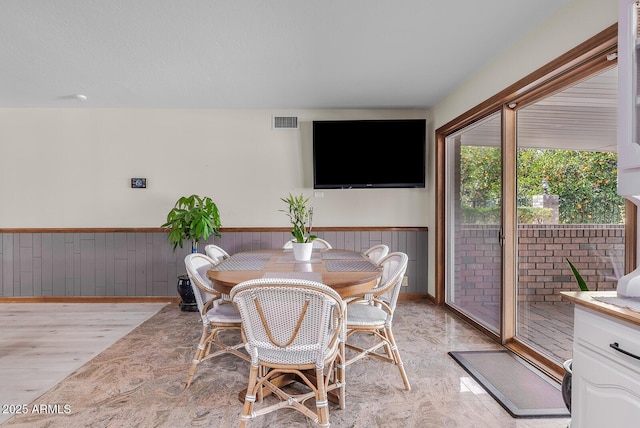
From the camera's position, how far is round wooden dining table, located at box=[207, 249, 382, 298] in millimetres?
1996

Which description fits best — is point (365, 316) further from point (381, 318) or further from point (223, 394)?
point (223, 394)

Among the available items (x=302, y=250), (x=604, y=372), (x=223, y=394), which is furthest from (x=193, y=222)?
(x=604, y=372)

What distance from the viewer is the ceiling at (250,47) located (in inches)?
90.3

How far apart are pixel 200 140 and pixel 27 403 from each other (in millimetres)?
3189

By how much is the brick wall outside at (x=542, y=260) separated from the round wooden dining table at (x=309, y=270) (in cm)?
134

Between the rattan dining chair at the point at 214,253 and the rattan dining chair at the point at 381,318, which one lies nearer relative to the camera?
the rattan dining chair at the point at 381,318

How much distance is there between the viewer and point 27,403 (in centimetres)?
216

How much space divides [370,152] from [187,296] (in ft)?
9.06

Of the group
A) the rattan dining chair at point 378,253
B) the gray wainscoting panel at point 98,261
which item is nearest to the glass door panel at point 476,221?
the rattan dining chair at point 378,253

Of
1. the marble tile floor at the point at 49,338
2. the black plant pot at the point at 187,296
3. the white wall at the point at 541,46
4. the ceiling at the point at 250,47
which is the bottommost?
the marble tile floor at the point at 49,338

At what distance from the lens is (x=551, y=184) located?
2631mm

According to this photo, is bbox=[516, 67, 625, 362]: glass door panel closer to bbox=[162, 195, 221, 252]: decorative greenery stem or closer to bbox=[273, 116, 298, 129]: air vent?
bbox=[273, 116, 298, 129]: air vent

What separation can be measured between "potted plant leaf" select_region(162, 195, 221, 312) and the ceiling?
1.27 meters

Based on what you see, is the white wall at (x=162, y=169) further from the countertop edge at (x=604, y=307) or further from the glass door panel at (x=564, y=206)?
the countertop edge at (x=604, y=307)
